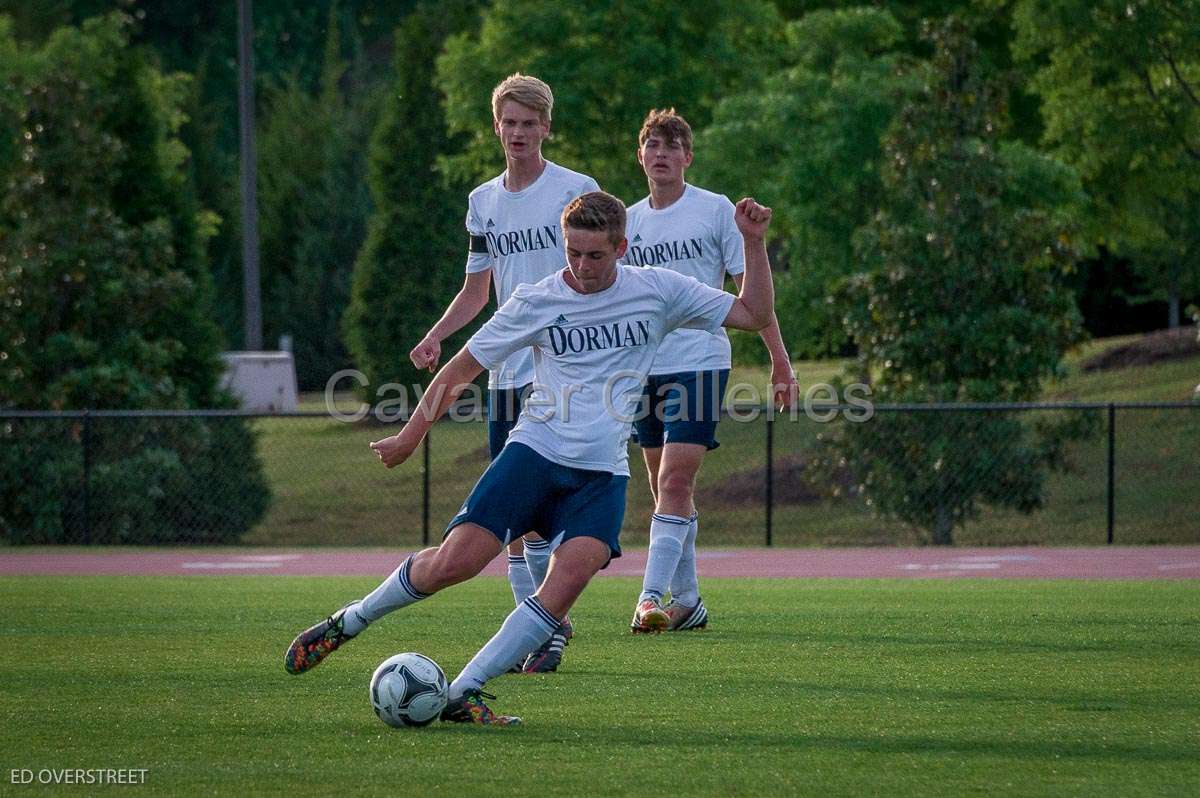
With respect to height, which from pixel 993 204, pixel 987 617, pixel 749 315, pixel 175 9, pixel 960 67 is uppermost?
pixel 175 9

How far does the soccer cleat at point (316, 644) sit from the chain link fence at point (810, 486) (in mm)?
10896

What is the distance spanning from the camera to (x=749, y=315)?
639 cm

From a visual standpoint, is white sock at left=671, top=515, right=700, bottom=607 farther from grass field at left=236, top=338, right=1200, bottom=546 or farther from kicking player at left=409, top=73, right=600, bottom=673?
grass field at left=236, top=338, right=1200, bottom=546

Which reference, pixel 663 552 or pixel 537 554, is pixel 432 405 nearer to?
pixel 537 554

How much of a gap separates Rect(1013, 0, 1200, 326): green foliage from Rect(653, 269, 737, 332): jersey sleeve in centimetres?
1720

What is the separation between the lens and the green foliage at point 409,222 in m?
33.7

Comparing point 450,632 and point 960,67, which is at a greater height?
point 960,67

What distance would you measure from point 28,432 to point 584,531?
46.7ft

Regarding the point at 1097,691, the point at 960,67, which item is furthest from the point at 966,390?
the point at 1097,691

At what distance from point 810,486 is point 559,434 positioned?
1385 centimetres

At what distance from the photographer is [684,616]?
8625 mm

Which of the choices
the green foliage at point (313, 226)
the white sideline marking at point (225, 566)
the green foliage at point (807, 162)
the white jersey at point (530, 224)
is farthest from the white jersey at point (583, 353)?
the green foliage at point (313, 226)

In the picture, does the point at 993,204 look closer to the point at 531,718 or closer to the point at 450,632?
the point at 450,632

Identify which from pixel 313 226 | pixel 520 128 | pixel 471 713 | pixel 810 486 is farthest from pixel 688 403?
pixel 313 226
